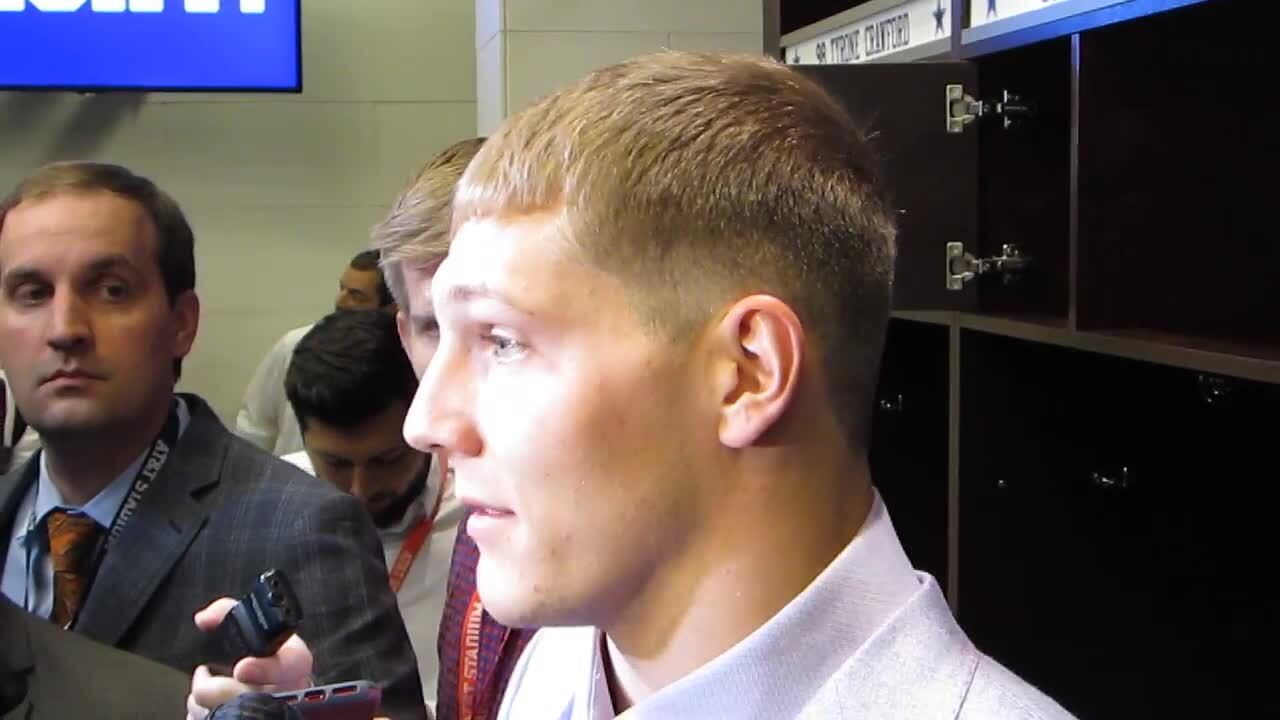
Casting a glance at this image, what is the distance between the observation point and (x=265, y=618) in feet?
3.40

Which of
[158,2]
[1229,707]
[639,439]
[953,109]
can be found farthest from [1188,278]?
[158,2]

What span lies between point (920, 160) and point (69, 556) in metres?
1.22

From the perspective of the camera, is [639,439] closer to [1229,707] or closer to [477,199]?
[477,199]

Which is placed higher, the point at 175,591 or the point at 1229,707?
the point at 175,591

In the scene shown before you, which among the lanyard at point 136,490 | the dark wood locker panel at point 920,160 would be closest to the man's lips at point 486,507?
the lanyard at point 136,490

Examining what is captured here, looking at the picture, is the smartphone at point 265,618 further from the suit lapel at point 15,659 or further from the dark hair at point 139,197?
the dark hair at point 139,197

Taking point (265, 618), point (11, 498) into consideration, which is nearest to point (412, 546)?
point (11, 498)

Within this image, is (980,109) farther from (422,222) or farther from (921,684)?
(921,684)

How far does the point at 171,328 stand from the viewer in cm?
157

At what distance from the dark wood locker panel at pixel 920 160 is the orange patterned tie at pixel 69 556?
107cm

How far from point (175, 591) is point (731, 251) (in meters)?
0.91

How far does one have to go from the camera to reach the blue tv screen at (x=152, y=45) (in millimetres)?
4238

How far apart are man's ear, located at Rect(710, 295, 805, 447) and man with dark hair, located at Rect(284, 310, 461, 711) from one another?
1.47 metres

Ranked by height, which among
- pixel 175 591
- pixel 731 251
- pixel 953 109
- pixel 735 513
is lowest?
pixel 175 591
